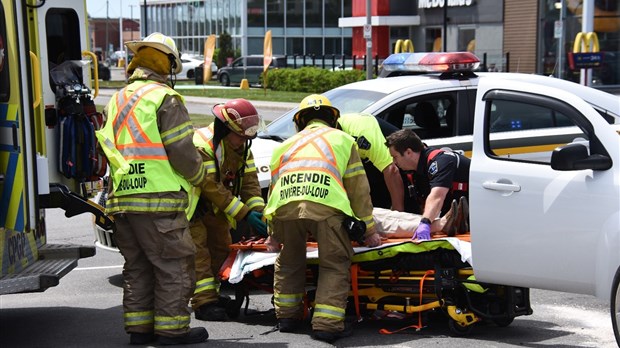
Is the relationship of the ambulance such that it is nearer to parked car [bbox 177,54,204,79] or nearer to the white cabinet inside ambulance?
the white cabinet inside ambulance

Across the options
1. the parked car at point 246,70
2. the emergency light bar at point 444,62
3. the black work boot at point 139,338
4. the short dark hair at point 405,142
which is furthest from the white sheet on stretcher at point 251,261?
the parked car at point 246,70

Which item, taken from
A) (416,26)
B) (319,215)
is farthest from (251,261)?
(416,26)

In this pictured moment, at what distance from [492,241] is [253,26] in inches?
2188

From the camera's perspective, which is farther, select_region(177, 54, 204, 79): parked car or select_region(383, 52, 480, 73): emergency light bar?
select_region(177, 54, 204, 79): parked car

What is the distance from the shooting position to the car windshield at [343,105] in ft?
31.8

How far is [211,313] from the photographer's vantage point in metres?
7.54

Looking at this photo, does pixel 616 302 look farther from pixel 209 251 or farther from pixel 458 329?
pixel 209 251

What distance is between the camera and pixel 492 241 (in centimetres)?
649

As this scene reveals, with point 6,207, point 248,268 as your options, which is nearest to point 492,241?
point 248,268

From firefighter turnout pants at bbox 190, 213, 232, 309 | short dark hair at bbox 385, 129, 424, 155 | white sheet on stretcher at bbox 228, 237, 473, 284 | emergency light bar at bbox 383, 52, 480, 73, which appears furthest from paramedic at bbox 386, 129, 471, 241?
emergency light bar at bbox 383, 52, 480, 73

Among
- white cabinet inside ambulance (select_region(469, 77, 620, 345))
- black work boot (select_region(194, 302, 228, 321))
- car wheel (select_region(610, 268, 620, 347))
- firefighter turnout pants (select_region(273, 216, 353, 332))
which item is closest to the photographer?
car wheel (select_region(610, 268, 620, 347))

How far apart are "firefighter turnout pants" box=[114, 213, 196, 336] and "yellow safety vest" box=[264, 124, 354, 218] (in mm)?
714

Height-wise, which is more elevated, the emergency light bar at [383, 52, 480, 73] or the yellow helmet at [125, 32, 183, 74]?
the yellow helmet at [125, 32, 183, 74]

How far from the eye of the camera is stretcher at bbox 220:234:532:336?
6879mm
